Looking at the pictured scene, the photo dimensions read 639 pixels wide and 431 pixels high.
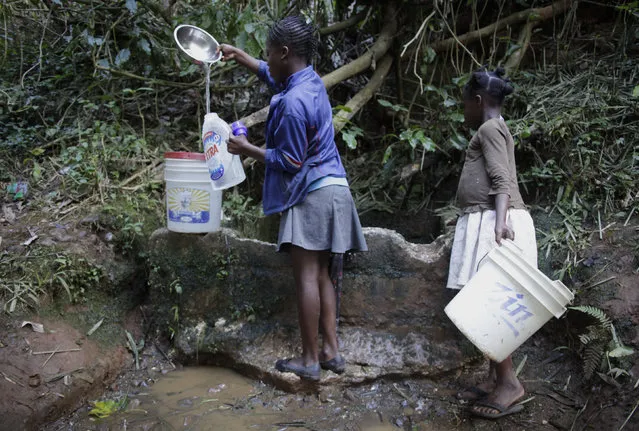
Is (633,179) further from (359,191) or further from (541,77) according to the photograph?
(359,191)

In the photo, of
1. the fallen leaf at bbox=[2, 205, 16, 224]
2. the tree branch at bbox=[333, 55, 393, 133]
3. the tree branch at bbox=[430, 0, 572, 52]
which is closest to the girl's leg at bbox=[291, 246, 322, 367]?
the tree branch at bbox=[333, 55, 393, 133]

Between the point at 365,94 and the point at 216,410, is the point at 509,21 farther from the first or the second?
the point at 216,410

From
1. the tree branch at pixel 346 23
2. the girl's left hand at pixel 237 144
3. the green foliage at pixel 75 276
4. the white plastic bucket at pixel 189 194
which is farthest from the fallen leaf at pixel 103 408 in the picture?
the tree branch at pixel 346 23

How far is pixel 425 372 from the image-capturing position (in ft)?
8.71

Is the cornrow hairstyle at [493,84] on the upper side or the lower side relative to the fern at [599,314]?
upper

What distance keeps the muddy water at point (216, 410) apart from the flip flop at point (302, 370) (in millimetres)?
148

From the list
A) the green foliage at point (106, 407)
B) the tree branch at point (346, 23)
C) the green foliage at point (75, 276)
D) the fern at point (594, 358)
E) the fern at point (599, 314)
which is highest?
the tree branch at point (346, 23)

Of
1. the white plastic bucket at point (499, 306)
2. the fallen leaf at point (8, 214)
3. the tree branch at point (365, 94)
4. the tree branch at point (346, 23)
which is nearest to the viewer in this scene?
the white plastic bucket at point (499, 306)

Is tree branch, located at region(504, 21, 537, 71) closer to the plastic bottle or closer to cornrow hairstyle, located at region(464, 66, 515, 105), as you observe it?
cornrow hairstyle, located at region(464, 66, 515, 105)

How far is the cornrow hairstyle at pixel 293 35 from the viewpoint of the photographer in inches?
90.0

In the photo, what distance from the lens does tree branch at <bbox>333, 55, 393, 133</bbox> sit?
3.36 m

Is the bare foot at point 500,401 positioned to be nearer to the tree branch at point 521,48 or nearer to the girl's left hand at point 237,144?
the girl's left hand at point 237,144

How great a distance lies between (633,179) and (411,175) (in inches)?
53.7

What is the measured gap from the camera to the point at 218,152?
243cm
